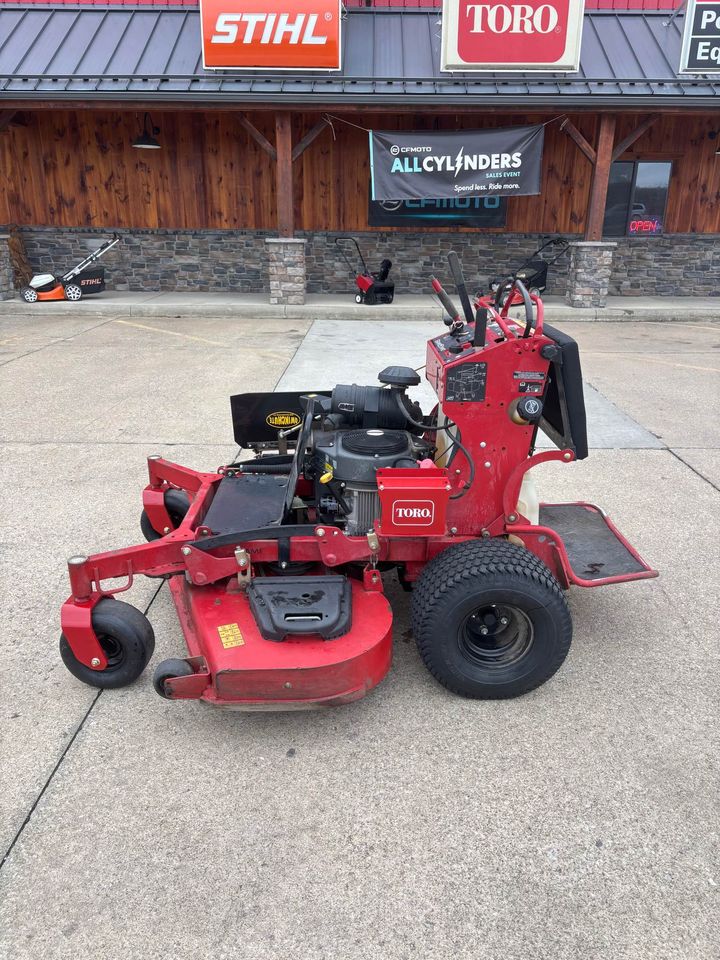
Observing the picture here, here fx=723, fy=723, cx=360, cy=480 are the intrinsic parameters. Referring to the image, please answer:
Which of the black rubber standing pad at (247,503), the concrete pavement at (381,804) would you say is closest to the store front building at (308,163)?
the black rubber standing pad at (247,503)

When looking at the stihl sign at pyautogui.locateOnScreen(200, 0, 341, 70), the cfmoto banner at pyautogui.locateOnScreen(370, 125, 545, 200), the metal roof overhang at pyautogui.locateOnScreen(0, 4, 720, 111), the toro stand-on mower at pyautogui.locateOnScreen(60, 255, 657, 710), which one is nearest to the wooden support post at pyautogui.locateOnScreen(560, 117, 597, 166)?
the metal roof overhang at pyautogui.locateOnScreen(0, 4, 720, 111)

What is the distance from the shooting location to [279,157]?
12.6 metres

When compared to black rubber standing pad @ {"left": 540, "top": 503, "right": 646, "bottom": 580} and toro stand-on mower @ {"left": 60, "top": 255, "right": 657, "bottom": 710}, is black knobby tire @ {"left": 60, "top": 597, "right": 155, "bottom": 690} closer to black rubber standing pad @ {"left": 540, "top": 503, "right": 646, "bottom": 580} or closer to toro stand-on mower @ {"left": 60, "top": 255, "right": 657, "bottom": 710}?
toro stand-on mower @ {"left": 60, "top": 255, "right": 657, "bottom": 710}

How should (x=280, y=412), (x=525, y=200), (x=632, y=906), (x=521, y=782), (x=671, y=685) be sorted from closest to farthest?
(x=632, y=906) < (x=521, y=782) < (x=671, y=685) < (x=280, y=412) < (x=525, y=200)

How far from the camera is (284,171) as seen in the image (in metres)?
12.6

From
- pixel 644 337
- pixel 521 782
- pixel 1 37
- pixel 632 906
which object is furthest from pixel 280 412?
pixel 1 37

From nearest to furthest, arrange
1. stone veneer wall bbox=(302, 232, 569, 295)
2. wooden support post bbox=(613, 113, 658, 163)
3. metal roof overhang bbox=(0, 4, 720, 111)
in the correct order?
1. metal roof overhang bbox=(0, 4, 720, 111)
2. wooden support post bbox=(613, 113, 658, 163)
3. stone veneer wall bbox=(302, 232, 569, 295)

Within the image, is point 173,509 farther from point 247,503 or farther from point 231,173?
point 231,173

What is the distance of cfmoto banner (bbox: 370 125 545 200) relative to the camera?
1223cm

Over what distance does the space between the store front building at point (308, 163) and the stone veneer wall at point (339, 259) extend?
0.03 metres

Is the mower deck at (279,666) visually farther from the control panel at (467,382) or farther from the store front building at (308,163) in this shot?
the store front building at (308,163)

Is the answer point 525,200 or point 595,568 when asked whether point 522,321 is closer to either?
point 595,568

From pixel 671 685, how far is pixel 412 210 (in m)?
12.7

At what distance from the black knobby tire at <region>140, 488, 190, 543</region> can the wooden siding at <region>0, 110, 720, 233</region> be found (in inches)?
459
